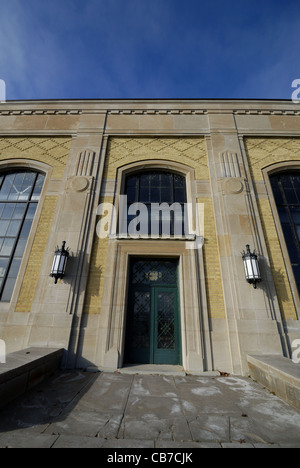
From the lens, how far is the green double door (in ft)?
17.9

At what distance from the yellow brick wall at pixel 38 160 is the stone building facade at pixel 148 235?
42 millimetres

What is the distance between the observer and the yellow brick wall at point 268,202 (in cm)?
562

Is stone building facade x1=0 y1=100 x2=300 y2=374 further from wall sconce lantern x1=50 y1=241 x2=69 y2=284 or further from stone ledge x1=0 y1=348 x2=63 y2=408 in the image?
stone ledge x1=0 y1=348 x2=63 y2=408

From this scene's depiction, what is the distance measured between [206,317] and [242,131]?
282 inches

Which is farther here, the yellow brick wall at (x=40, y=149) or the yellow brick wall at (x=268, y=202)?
the yellow brick wall at (x=40, y=149)

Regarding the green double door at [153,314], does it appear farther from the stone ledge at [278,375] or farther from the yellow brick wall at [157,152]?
the yellow brick wall at [157,152]

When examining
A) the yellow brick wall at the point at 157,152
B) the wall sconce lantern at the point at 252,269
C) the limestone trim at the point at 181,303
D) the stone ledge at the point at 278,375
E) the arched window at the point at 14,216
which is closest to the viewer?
the stone ledge at the point at 278,375

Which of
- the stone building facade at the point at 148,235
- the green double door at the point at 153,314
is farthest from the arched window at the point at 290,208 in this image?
the green double door at the point at 153,314

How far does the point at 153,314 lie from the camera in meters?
5.78

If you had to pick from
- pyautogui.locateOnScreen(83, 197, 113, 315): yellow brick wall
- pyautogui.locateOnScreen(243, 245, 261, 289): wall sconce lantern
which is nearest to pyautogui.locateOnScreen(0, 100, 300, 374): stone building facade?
pyautogui.locateOnScreen(83, 197, 113, 315): yellow brick wall

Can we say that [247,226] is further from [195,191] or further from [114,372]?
[114,372]

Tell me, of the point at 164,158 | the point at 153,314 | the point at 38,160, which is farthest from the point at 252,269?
the point at 38,160

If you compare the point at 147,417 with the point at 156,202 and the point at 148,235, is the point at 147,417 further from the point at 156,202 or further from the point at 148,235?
the point at 156,202

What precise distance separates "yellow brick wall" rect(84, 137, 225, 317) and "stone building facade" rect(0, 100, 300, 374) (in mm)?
39
